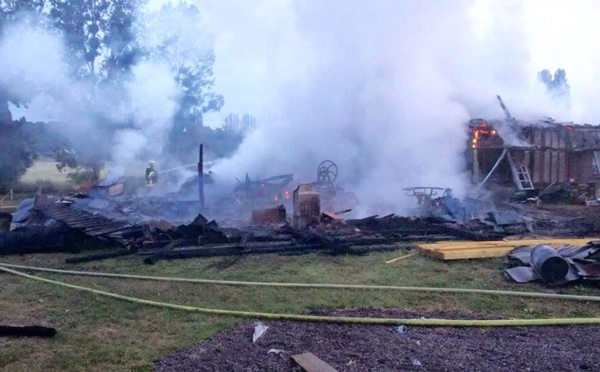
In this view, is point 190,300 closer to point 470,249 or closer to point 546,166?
point 470,249

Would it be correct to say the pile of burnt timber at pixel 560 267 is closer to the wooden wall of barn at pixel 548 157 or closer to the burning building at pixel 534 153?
the burning building at pixel 534 153

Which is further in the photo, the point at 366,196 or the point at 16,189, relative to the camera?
the point at 16,189

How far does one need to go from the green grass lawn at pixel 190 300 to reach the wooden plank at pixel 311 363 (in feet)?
3.83

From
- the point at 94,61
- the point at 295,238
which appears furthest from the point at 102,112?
the point at 295,238

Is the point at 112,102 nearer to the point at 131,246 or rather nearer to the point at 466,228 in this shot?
the point at 131,246

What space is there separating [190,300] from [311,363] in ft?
8.49

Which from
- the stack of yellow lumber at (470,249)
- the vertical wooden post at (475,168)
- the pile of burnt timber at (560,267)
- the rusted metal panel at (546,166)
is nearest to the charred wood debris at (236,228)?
the stack of yellow lumber at (470,249)

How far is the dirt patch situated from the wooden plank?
0.20ft

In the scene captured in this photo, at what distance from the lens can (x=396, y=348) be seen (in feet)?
15.2

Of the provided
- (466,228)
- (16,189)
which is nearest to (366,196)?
(466,228)

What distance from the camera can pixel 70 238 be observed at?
9.64 m

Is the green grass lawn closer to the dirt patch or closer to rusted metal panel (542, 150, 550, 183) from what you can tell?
the dirt patch

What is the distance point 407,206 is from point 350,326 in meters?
10.6

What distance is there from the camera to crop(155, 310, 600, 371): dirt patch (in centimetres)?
429
